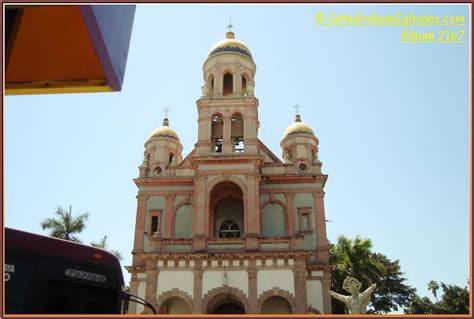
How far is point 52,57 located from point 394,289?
4488cm

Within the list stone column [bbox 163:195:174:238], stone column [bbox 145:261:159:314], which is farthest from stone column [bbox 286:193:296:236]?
stone column [bbox 145:261:159:314]

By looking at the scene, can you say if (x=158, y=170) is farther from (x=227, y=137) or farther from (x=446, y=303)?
(x=446, y=303)

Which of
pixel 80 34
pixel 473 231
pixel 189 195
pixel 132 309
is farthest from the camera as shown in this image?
pixel 189 195

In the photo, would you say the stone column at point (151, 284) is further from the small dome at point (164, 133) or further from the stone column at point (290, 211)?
the small dome at point (164, 133)

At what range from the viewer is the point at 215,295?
869 inches

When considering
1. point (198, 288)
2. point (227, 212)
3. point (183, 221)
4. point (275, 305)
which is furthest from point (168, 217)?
point (275, 305)

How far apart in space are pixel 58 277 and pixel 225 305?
17.6 meters

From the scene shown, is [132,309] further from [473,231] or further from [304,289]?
[473,231]

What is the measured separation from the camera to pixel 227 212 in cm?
2762

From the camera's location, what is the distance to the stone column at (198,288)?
2166 centimetres

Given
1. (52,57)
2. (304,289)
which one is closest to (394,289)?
(304,289)

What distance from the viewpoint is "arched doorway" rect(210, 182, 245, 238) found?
1052 inches

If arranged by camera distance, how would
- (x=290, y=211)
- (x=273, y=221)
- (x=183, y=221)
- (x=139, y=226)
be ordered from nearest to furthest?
(x=290, y=211)
(x=273, y=221)
(x=183, y=221)
(x=139, y=226)

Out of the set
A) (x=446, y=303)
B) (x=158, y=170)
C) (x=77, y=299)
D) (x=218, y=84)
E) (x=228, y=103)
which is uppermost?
(x=218, y=84)
